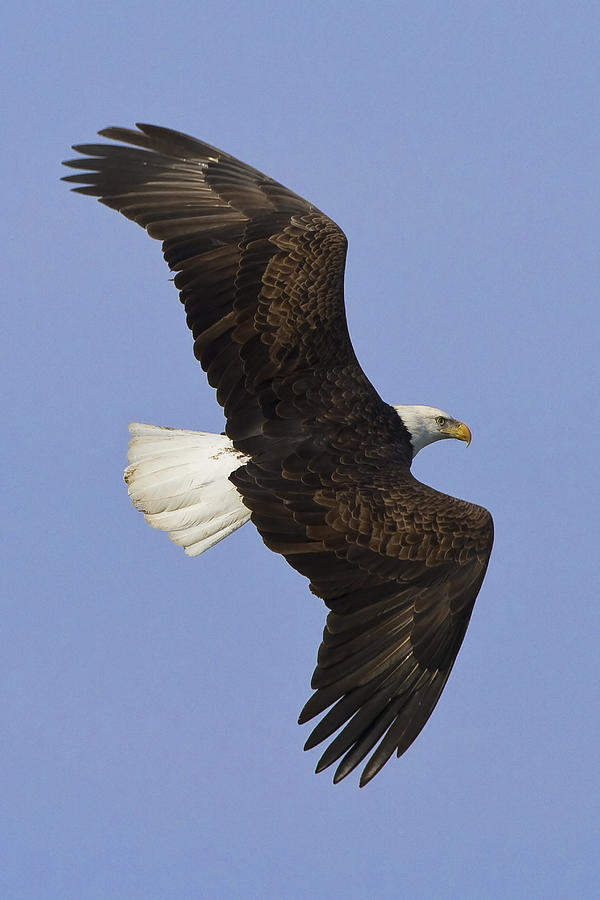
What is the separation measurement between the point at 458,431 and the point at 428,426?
14.7 inches

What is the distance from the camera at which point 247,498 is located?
942cm

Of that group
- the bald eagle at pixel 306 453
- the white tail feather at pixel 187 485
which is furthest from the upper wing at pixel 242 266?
the white tail feather at pixel 187 485

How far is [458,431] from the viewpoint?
37.5 ft

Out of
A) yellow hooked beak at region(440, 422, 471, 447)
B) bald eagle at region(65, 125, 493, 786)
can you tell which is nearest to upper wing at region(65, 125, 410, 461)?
bald eagle at region(65, 125, 493, 786)

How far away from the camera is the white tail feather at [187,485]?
10.0m

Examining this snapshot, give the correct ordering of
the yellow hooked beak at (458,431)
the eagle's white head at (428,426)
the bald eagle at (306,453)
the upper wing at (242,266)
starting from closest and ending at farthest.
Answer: the bald eagle at (306,453) < the upper wing at (242,266) < the eagle's white head at (428,426) < the yellow hooked beak at (458,431)

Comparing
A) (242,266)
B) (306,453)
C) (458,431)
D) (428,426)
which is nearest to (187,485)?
(306,453)

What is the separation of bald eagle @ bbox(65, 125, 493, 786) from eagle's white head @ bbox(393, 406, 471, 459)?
0.01 m

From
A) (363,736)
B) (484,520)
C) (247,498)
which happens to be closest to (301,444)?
(247,498)

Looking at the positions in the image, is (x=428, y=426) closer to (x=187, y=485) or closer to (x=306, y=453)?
(x=306, y=453)

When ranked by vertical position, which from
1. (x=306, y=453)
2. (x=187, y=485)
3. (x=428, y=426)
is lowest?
(x=187, y=485)

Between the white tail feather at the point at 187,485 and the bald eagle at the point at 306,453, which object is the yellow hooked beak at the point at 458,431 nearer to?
the bald eagle at the point at 306,453

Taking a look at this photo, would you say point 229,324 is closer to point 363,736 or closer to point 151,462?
point 151,462

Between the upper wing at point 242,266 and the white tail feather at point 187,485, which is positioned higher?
the upper wing at point 242,266
